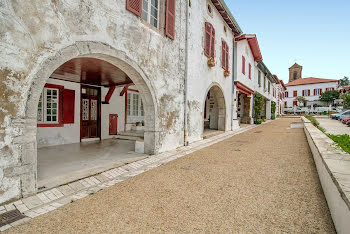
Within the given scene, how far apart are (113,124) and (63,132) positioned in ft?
7.19

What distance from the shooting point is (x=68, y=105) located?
697 centimetres

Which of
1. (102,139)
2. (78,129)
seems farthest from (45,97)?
(102,139)

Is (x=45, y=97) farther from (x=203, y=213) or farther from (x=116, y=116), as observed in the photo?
(x=203, y=213)

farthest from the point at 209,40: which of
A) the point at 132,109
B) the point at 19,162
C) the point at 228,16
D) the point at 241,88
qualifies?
the point at 19,162

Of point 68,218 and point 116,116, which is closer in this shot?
point 68,218

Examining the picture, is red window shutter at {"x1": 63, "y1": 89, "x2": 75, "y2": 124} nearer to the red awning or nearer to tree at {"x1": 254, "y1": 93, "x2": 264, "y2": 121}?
the red awning

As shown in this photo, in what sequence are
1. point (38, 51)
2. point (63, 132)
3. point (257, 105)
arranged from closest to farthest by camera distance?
point (38, 51) → point (63, 132) → point (257, 105)

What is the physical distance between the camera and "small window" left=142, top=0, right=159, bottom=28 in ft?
16.2

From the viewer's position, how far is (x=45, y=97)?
6348mm

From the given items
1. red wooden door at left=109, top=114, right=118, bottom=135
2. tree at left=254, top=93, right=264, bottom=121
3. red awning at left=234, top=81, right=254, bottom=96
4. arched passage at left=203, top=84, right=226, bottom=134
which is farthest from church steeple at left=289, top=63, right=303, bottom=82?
red wooden door at left=109, top=114, right=118, bottom=135

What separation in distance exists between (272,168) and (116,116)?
6805 mm

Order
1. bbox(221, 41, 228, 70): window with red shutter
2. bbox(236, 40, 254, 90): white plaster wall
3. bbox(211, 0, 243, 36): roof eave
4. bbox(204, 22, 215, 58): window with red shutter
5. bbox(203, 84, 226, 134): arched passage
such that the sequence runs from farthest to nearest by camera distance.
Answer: bbox(236, 40, 254, 90): white plaster wall, bbox(203, 84, 226, 134): arched passage, bbox(221, 41, 228, 70): window with red shutter, bbox(211, 0, 243, 36): roof eave, bbox(204, 22, 215, 58): window with red shutter

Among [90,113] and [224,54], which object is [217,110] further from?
[90,113]

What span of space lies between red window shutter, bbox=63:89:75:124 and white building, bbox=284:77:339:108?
155 ft
